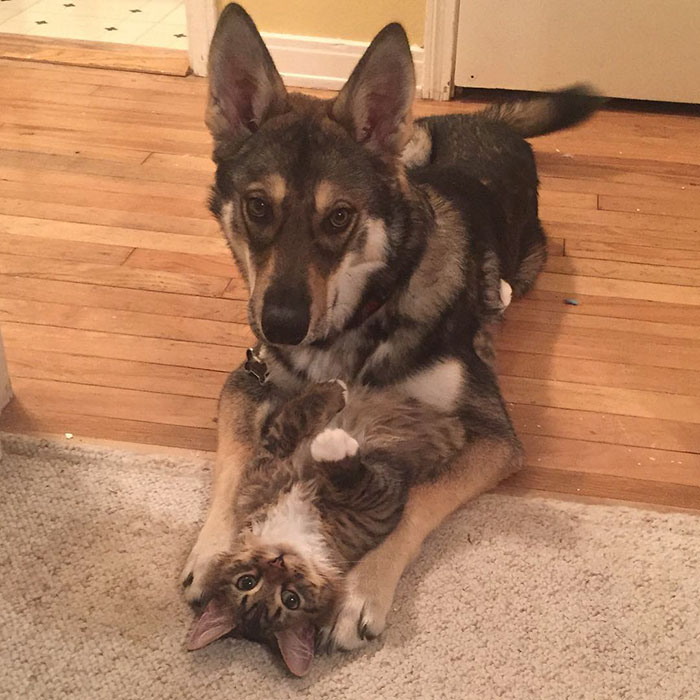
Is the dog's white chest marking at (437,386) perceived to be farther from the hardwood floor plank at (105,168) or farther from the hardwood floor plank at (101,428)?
the hardwood floor plank at (105,168)

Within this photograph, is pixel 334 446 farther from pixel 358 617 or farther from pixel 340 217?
pixel 340 217

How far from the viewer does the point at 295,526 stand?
1.55 m

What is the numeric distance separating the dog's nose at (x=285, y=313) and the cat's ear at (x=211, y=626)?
19.5 inches

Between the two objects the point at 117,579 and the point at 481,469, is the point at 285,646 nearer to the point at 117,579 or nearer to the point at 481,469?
the point at 117,579

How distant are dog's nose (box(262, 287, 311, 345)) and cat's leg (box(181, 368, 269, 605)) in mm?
357

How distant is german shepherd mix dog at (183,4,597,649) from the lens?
1507mm

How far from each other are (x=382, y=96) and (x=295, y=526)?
84 centimetres

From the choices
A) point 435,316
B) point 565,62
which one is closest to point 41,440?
point 435,316

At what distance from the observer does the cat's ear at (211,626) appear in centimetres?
140

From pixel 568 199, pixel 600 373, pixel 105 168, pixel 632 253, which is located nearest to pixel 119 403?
pixel 600 373

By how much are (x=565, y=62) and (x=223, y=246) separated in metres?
1.90

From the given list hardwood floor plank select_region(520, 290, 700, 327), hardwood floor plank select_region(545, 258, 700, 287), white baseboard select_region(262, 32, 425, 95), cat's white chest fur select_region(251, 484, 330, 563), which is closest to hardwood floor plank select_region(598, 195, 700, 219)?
hardwood floor plank select_region(545, 258, 700, 287)

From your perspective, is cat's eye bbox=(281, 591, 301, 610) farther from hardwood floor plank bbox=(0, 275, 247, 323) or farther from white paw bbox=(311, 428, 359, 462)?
hardwood floor plank bbox=(0, 275, 247, 323)

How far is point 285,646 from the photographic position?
140 centimetres
